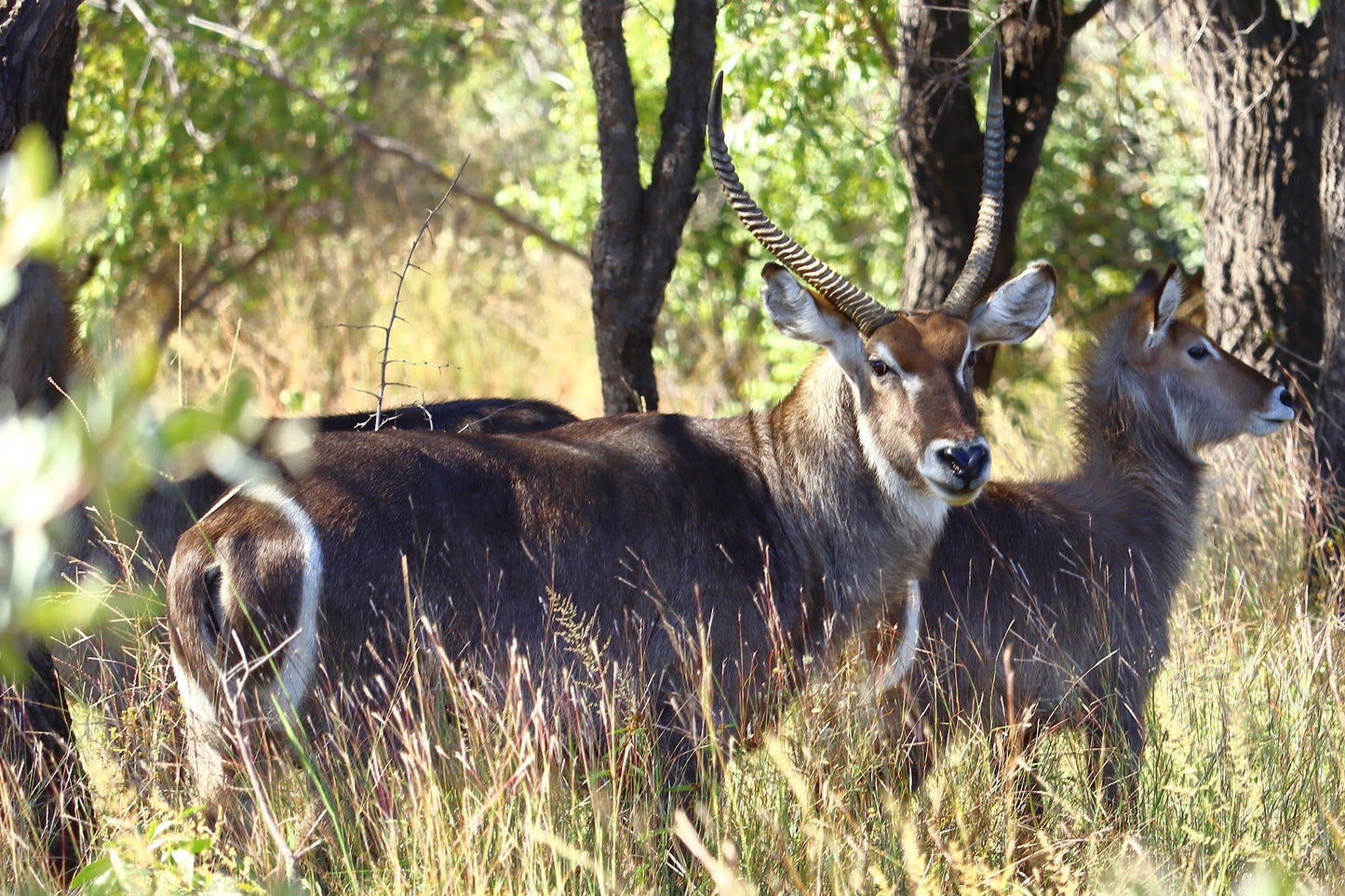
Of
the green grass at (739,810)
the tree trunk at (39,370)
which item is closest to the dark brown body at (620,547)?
the green grass at (739,810)

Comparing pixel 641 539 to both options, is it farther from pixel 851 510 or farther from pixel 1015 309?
pixel 1015 309

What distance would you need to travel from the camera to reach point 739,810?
9.57 ft

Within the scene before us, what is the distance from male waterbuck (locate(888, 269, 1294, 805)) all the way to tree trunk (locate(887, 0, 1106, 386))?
1.57 m

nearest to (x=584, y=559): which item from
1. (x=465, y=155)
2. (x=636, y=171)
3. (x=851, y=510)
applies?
(x=851, y=510)

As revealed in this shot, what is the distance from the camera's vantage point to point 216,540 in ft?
9.62

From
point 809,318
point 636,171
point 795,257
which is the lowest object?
point 809,318

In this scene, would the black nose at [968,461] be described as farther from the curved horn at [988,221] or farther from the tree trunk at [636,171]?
the tree trunk at [636,171]

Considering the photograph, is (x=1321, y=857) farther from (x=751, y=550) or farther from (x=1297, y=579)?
(x=1297, y=579)

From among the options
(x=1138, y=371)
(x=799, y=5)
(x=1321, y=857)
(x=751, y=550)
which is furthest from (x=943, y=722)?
(x=799, y=5)

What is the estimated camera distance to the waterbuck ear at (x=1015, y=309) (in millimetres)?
3812

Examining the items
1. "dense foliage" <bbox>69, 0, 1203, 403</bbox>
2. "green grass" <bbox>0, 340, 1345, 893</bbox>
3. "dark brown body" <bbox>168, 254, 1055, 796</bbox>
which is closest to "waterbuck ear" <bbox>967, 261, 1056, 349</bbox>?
"dark brown body" <bbox>168, 254, 1055, 796</bbox>

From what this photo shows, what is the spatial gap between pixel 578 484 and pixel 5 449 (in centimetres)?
235

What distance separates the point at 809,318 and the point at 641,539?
2.62 ft

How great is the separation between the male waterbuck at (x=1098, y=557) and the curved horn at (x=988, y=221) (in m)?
0.64
